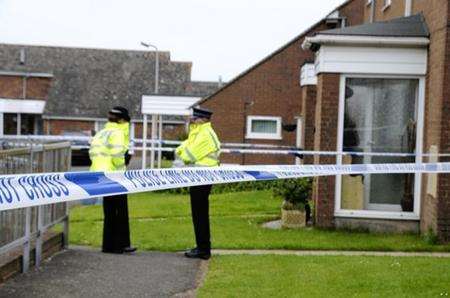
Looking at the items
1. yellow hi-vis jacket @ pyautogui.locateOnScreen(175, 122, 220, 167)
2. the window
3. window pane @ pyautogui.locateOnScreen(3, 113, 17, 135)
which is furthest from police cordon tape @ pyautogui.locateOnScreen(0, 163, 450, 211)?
the window

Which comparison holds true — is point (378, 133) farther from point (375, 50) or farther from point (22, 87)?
point (22, 87)

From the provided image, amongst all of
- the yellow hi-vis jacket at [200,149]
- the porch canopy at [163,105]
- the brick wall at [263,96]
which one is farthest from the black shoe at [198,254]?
the brick wall at [263,96]


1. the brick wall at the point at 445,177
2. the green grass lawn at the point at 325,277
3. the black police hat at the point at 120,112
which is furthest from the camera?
the brick wall at the point at 445,177

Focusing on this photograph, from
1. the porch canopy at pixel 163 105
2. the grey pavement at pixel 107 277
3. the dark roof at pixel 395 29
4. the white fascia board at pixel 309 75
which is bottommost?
the grey pavement at pixel 107 277

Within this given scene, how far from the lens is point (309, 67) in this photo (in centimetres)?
1792

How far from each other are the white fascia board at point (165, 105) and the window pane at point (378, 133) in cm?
1455

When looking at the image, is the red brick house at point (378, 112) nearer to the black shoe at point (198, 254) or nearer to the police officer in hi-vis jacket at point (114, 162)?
the black shoe at point (198, 254)

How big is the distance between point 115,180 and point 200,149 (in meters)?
3.12

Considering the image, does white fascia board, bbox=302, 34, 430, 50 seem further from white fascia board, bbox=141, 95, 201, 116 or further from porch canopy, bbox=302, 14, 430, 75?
white fascia board, bbox=141, 95, 201, 116

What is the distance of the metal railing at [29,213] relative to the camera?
24.3ft

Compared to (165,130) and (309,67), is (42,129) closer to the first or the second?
(165,130)

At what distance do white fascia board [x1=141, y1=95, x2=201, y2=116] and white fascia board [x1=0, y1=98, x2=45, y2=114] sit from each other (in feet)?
71.3

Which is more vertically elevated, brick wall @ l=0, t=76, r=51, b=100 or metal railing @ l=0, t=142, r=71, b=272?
brick wall @ l=0, t=76, r=51, b=100

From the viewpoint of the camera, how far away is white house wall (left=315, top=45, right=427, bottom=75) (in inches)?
465
